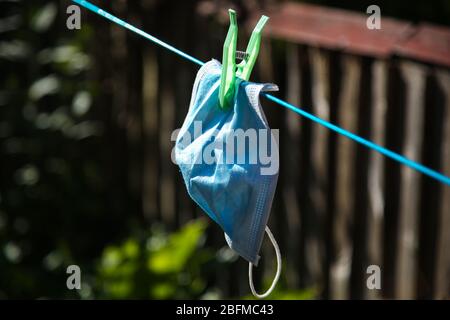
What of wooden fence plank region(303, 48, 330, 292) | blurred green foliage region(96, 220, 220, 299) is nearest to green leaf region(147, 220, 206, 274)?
blurred green foliage region(96, 220, 220, 299)

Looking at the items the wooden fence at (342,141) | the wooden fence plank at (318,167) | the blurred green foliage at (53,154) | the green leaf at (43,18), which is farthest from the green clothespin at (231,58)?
the green leaf at (43,18)

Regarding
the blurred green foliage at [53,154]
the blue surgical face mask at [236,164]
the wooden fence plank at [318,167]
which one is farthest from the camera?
the blurred green foliage at [53,154]

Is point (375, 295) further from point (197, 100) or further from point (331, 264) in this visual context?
point (197, 100)

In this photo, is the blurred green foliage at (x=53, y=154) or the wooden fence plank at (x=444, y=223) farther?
the blurred green foliage at (x=53, y=154)

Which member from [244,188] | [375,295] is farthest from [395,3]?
[244,188]

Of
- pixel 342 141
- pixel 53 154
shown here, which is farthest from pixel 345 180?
pixel 53 154

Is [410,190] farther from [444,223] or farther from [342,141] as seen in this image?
[342,141]

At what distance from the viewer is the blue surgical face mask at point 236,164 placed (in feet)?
7.22

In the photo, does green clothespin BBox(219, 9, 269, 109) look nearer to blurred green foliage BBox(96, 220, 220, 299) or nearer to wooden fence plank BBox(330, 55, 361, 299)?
wooden fence plank BBox(330, 55, 361, 299)

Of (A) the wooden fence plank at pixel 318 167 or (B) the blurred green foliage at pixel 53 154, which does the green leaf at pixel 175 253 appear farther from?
(A) the wooden fence plank at pixel 318 167

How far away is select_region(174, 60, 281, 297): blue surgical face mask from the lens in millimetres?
2199

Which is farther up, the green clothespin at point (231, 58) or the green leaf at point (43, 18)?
the green leaf at point (43, 18)

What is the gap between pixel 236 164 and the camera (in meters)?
2.22

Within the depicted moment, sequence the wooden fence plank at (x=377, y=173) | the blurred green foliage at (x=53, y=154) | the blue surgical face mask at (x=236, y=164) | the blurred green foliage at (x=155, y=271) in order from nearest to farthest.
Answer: the blue surgical face mask at (x=236, y=164) → the wooden fence plank at (x=377, y=173) → the blurred green foliage at (x=155, y=271) → the blurred green foliage at (x=53, y=154)
